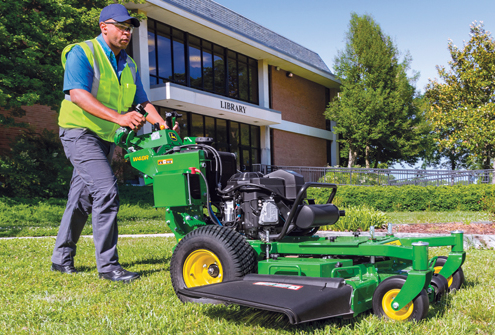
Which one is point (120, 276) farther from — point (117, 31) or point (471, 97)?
point (471, 97)

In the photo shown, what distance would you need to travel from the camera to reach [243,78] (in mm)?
25797

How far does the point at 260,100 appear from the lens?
26609mm

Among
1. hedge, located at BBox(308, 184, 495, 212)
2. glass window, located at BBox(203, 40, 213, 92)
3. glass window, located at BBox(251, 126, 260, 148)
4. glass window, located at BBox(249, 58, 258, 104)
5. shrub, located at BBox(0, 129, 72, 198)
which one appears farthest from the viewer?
glass window, located at BBox(249, 58, 258, 104)

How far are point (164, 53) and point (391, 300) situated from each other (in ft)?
62.2

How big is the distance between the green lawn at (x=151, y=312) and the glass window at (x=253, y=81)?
2280 centimetres

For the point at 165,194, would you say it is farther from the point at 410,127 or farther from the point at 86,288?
the point at 410,127

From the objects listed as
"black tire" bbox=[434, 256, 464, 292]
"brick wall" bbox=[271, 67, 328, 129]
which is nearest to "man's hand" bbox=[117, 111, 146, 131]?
"black tire" bbox=[434, 256, 464, 292]

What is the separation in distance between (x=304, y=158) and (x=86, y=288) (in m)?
27.1

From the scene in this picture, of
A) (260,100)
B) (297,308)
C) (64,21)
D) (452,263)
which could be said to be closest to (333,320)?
(297,308)

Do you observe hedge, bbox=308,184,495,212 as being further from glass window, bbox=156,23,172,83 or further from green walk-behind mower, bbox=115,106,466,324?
green walk-behind mower, bbox=115,106,466,324

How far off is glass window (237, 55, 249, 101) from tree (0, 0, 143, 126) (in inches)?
520

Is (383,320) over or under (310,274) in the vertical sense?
under

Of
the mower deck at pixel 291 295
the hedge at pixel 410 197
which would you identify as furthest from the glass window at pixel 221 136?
the mower deck at pixel 291 295

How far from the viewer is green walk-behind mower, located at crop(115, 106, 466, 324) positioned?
2691 millimetres
